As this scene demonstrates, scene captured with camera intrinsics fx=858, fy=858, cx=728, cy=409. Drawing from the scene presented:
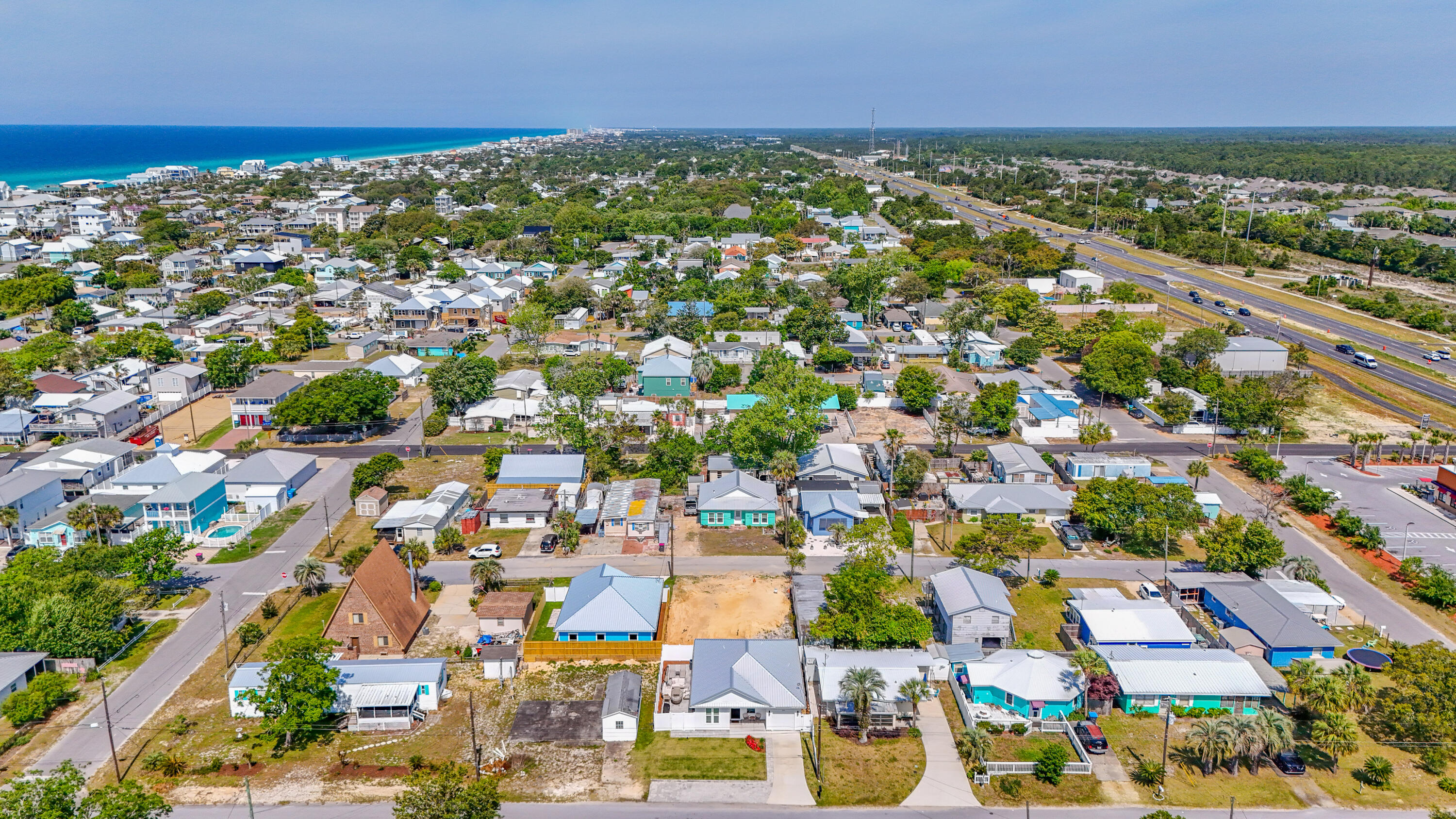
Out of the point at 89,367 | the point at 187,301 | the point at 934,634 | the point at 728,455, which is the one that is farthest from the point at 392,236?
the point at 934,634

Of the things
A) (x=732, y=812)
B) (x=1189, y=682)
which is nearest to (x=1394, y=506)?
(x=1189, y=682)

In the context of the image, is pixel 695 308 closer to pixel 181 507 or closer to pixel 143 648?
pixel 181 507

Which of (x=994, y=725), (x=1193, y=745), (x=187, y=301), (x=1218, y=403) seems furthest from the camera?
(x=187, y=301)

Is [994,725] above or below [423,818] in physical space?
below

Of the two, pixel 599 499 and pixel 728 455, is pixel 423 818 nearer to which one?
pixel 599 499

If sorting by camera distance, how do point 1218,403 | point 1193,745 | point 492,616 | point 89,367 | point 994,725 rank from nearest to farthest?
1. point 1193,745
2. point 994,725
3. point 492,616
4. point 1218,403
5. point 89,367

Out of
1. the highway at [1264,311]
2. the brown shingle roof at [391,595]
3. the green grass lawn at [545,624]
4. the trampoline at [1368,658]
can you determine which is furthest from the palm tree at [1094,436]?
the brown shingle roof at [391,595]

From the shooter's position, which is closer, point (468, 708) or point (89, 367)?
point (468, 708)

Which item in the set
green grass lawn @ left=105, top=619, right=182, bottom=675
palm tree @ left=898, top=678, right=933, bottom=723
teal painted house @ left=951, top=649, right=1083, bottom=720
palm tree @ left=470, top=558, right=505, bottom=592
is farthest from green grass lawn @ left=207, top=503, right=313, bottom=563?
teal painted house @ left=951, top=649, right=1083, bottom=720
